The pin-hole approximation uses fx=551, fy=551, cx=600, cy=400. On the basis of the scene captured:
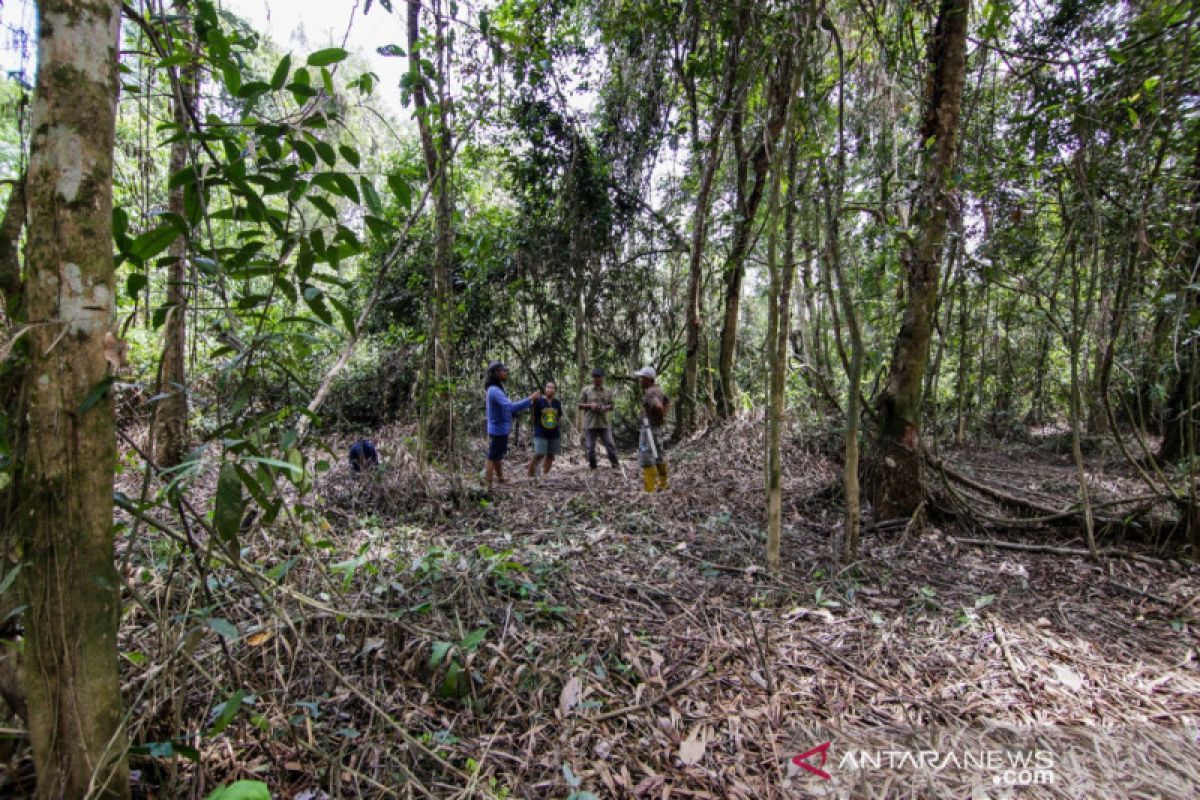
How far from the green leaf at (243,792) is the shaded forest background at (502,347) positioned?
26 cm

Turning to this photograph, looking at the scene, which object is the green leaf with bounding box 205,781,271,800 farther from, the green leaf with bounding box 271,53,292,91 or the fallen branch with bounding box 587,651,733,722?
the green leaf with bounding box 271,53,292,91

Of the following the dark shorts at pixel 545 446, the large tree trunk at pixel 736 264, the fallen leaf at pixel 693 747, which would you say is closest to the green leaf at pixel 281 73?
the fallen leaf at pixel 693 747

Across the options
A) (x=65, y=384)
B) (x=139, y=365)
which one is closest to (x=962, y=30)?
(x=65, y=384)

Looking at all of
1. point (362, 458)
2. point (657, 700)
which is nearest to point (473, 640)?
point (657, 700)

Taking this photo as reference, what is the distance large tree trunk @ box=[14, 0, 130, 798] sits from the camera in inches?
47.4

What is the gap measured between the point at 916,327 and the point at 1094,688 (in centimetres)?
268

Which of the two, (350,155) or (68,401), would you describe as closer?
(68,401)

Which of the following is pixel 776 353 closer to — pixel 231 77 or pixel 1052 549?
pixel 1052 549

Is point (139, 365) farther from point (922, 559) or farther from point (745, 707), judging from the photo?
point (922, 559)

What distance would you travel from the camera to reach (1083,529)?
170 inches

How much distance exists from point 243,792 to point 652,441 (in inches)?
194

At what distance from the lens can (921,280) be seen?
4.35 m

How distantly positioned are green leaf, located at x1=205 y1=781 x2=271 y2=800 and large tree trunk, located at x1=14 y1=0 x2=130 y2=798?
0.24 metres

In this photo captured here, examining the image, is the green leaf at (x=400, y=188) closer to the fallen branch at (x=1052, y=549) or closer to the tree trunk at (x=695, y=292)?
the fallen branch at (x=1052, y=549)
